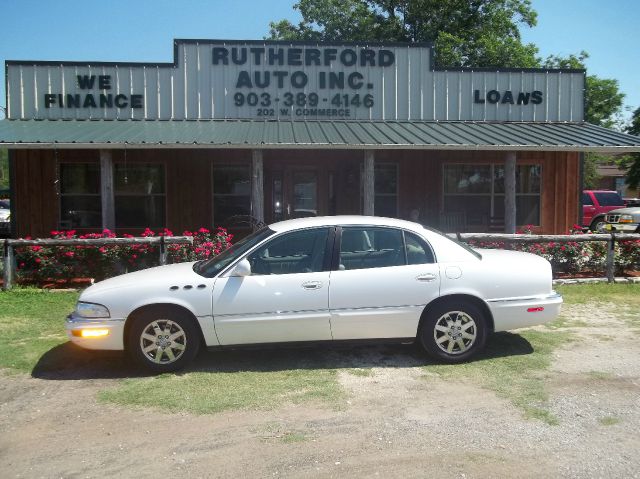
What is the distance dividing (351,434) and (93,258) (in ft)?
24.7

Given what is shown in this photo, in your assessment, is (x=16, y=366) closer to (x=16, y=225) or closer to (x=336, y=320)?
(x=336, y=320)

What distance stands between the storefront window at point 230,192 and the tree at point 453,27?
64.0ft

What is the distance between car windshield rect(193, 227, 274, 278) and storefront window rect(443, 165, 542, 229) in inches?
382

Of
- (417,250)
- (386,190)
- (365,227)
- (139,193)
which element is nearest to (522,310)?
(417,250)

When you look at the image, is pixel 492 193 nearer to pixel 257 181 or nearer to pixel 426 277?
pixel 257 181

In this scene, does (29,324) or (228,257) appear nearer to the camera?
(228,257)

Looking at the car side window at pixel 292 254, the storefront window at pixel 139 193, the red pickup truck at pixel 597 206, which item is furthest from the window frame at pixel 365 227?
Answer: the red pickup truck at pixel 597 206

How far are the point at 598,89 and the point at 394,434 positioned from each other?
44256mm

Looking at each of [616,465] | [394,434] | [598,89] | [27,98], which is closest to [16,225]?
[27,98]

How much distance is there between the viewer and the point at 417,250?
5.86m

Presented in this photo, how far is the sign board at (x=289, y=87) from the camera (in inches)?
520

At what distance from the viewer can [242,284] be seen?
18.1 ft

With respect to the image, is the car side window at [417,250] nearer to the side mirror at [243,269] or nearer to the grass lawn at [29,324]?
the side mirror at [243,269]

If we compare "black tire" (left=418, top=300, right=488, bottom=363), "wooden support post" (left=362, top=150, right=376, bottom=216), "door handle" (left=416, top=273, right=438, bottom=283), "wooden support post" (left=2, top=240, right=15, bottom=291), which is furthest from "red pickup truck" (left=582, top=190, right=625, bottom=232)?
"wooden support post" (left=2, top=240, right=15, bottom=291)
